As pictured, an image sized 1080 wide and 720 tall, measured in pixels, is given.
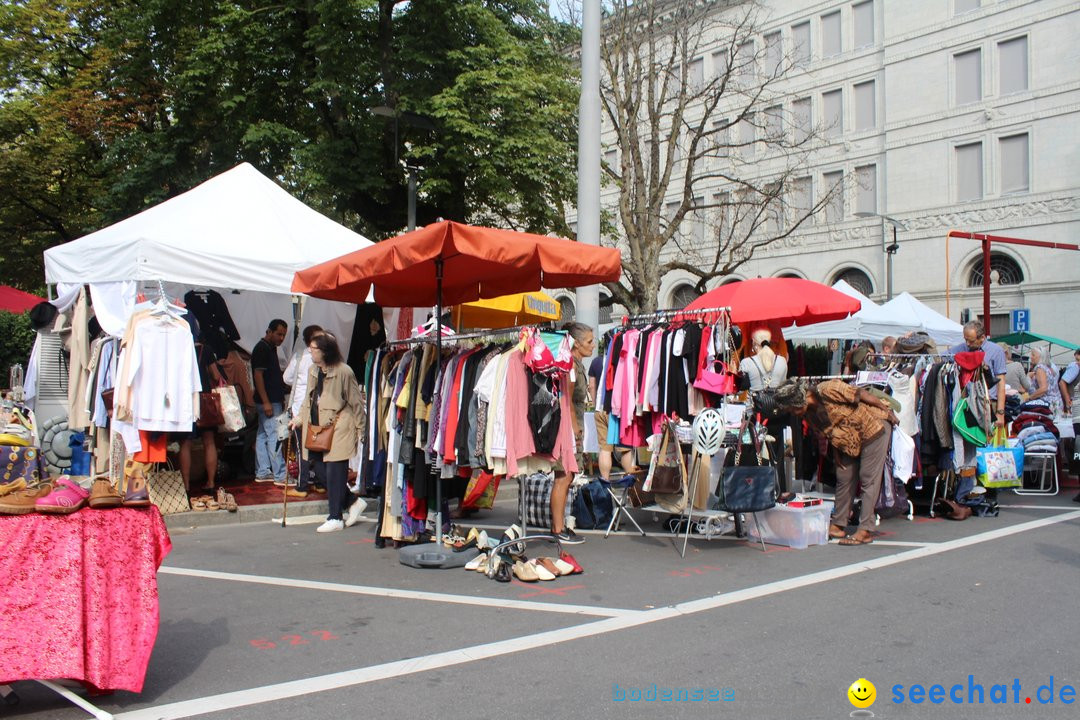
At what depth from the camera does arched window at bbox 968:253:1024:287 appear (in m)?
35.6

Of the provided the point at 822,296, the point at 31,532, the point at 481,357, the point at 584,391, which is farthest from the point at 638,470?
the point at 31,532

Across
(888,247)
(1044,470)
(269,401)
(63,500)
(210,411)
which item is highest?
(888,247)

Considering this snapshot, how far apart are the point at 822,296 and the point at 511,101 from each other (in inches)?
370

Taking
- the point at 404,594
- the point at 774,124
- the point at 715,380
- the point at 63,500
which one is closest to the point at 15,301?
the point at 404,594

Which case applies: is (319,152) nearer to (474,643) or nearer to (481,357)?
(481,357)

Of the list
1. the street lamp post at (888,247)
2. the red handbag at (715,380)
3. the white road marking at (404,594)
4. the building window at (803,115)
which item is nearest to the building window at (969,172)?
the street lamp post at (888,247)

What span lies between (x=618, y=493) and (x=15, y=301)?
13784mm

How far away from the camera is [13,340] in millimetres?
16328

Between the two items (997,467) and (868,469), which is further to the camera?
(997,467)

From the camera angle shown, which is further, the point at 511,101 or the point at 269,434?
the point at 511,101

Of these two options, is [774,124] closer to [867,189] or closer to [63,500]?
[867,189]

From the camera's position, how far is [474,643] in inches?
208

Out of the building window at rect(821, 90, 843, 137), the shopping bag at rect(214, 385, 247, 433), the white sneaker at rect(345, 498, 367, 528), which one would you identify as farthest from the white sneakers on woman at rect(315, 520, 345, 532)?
the building window at rect(821, 90, 843, 137)

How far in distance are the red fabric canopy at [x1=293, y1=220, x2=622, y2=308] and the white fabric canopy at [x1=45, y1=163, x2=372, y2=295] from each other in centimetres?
208
